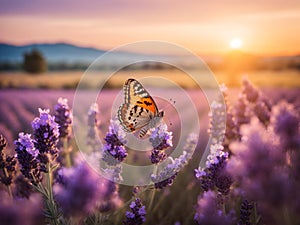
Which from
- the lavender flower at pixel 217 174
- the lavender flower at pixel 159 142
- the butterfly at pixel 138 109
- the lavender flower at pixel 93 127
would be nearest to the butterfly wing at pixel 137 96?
the butterfly at pixel 138 109

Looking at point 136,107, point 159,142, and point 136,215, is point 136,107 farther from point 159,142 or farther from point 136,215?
point 136,215

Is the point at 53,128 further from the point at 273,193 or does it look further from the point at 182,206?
the point at 182,206

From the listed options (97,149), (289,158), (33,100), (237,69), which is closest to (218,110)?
(97,149)

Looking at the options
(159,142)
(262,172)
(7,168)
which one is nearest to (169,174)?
(159,142)

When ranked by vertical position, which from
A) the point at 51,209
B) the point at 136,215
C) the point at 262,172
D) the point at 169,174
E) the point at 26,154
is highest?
→ the point at 169,174

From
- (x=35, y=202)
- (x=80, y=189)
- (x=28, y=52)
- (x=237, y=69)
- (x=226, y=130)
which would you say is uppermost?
(x=237, y=69)

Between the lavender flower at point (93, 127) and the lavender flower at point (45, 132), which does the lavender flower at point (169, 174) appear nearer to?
the lavender flower at point (45, 132)
